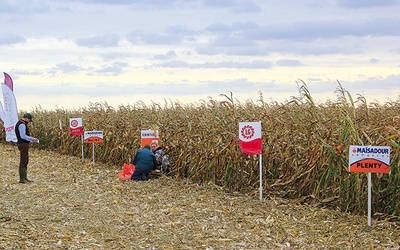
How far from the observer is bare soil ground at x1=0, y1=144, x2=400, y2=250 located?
7.53 metres

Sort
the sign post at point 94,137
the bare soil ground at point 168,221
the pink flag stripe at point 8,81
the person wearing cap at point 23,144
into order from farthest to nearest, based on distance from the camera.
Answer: the pink flag stripe at point 8,81
the sign post at point 94,137
the person wearing cap at point 23,144
the bare soil ground at point 168,221

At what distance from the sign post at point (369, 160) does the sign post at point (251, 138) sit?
2.36m

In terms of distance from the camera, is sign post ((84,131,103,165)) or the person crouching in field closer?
the person crouching in field

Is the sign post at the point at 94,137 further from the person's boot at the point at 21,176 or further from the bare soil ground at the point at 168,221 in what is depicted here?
the bare soil ground at the point at 168,221

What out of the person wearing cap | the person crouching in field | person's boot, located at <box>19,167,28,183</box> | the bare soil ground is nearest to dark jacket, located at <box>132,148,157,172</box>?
the person crouching in field

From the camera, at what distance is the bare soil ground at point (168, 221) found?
7.53 meters

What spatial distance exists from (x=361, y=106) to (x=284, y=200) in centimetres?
257

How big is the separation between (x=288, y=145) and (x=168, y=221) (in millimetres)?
3177

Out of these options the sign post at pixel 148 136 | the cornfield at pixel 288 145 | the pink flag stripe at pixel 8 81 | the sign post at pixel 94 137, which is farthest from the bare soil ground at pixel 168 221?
the pink flag stripe at pixel 8 81

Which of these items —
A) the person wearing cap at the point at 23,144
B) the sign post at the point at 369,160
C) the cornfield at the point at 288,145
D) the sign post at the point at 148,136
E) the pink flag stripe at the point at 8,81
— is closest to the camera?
the sign post at the point at 369,160

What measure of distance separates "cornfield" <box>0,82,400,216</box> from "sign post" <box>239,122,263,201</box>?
1.86 feet

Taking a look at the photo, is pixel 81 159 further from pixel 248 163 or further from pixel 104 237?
pixel 104 237

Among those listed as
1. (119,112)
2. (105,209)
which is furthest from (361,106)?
(119,112)

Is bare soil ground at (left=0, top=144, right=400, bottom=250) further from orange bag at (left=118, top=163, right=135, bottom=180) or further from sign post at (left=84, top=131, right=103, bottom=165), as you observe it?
sign post at (left=84, top=131, right=103, bottom=165)
